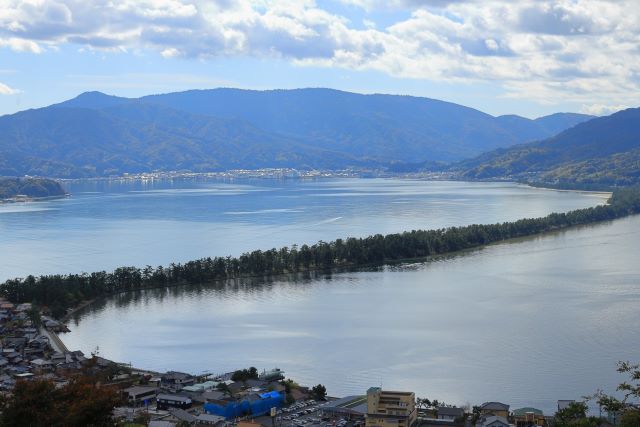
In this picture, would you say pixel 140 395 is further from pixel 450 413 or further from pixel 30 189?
pixel 30 189

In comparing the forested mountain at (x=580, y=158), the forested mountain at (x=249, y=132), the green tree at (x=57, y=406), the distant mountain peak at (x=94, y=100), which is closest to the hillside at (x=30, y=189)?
the forested mountain at (x=249, y=132)

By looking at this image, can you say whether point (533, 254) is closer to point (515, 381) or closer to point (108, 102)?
point (515, 381)

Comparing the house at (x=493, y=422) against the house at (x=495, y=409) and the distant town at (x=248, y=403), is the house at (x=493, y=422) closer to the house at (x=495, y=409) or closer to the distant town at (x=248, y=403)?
the distant town at (x=248, y=403)

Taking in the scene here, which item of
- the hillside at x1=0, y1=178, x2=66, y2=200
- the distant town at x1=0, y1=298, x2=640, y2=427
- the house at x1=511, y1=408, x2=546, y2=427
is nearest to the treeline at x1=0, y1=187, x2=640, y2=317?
the distant town at x1=0, y1=298, x2=640, y2=427

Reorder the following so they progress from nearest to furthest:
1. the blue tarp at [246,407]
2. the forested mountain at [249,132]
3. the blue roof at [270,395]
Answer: the blue tarp at [246,407]
the blue roof at [270,395]
the forested mountain at [249,132]

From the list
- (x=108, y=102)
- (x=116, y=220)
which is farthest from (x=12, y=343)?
(x=108, y=102)

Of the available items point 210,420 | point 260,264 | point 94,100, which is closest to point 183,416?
point 210,420
